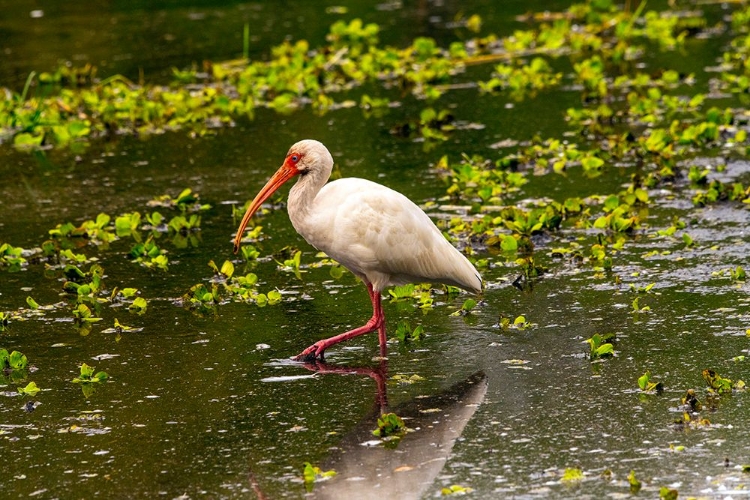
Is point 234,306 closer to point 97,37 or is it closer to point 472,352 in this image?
point 472,352

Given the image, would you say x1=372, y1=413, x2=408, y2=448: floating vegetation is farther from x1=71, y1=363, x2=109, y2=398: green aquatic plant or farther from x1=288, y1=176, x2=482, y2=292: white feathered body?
x1=71, y1=363, x2=109, y2=398: green aquatic plant

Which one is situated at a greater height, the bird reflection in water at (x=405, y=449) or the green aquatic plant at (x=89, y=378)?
the green aquatic plant at (x=89, y=378)

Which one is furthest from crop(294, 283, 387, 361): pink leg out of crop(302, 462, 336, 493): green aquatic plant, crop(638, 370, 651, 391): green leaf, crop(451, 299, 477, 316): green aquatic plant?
crop(302, 462, 336, 493): green aquatic plant

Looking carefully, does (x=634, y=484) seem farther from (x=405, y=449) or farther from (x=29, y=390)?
(x=29, y=390)

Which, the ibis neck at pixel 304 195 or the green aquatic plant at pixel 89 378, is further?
the ibis neck at pixel 304 195

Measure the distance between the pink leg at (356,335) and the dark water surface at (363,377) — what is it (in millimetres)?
100

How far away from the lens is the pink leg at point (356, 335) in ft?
23.0

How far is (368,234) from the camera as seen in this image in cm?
714

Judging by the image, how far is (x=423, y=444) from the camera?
5684mm

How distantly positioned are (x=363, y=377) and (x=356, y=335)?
51cm

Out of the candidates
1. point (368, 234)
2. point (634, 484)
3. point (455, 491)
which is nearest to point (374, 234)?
point (368, 234)

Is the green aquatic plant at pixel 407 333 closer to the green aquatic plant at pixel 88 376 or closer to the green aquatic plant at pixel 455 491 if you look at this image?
the green aquatic plant at pixel 88 376

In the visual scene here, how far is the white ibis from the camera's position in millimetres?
7152

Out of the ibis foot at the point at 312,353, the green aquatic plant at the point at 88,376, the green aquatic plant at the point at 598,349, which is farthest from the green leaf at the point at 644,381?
the green aquatic plant at the point at 88,376
